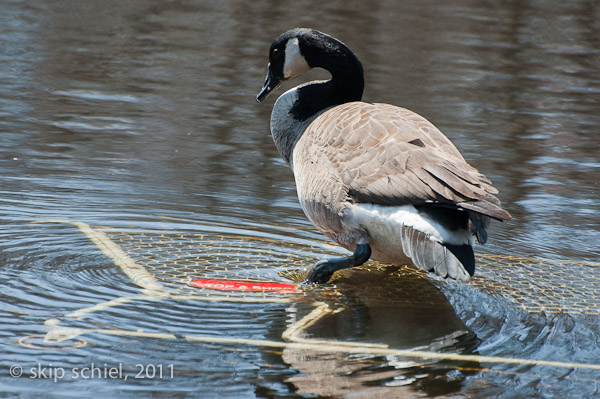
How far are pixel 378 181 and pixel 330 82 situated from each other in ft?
6.11

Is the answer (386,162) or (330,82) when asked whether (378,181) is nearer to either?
(386,162)

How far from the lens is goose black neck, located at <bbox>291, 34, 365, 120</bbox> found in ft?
22.7

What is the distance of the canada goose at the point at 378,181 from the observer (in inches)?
196

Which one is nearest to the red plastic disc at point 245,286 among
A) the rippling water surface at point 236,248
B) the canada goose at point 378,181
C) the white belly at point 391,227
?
the rippling water surface at point 236,248

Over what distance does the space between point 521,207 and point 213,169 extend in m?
2.94

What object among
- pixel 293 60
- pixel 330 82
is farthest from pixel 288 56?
pixel 330 82

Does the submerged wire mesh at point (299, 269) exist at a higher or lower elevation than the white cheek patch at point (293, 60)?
lower

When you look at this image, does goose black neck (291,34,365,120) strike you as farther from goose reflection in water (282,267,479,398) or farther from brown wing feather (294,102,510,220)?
goose reflection in water (282,267,479,398)

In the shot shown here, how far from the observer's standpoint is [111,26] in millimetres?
17688

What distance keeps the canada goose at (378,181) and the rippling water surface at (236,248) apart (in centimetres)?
41

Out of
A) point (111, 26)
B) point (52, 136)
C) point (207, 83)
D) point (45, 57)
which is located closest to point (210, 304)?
point (52, 136)

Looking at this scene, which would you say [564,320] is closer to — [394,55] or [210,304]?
[210,304]

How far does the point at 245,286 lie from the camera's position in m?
5.57

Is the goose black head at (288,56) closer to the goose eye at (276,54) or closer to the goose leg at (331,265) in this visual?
the goose eye at (276,54)
